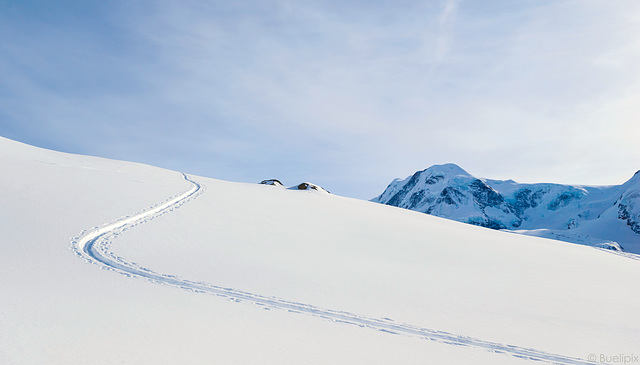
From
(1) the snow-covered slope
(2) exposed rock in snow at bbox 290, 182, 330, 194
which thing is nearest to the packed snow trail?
(1) the snow-covered slope

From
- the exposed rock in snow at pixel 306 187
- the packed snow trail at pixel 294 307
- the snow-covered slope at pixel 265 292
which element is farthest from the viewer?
the exposed rock in snow at pixel 306 187

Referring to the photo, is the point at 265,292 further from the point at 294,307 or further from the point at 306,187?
the point at 306,187

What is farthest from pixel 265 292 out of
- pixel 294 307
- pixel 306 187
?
pixel 306 187

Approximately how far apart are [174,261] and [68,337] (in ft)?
19.9

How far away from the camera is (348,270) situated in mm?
13719

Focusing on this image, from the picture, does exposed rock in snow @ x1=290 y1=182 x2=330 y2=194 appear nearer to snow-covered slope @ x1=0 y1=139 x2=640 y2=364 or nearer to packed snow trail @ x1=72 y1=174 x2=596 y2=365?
snow-covered slope @ x1=0 y1=139 x2=640 y2=364

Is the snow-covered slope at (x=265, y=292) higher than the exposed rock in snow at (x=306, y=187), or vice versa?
the exposed rock in snow at (x=306, y=187)

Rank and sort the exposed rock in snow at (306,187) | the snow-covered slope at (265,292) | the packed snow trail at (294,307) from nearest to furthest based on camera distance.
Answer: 1. the snow-covered slope at (265,292)
2. the packed snow trail at (294,307)
3. the exposed rock in snow at (306,187)

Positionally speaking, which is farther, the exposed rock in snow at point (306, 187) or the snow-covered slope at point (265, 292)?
the exposed rock in snow at point (306, 187)

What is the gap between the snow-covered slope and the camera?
6.86 metres

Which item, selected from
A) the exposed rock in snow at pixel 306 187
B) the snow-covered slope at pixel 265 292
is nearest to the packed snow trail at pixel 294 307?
the snow-covered slope at pixel 265 292

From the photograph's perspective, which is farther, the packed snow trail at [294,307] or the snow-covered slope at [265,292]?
the packed snow trail at [294,307]

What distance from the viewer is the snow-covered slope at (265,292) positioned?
22.5 ft

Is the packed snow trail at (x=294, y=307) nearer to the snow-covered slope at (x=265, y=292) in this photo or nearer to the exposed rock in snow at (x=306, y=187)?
the snow-covered slope at (x=265, y=292)
